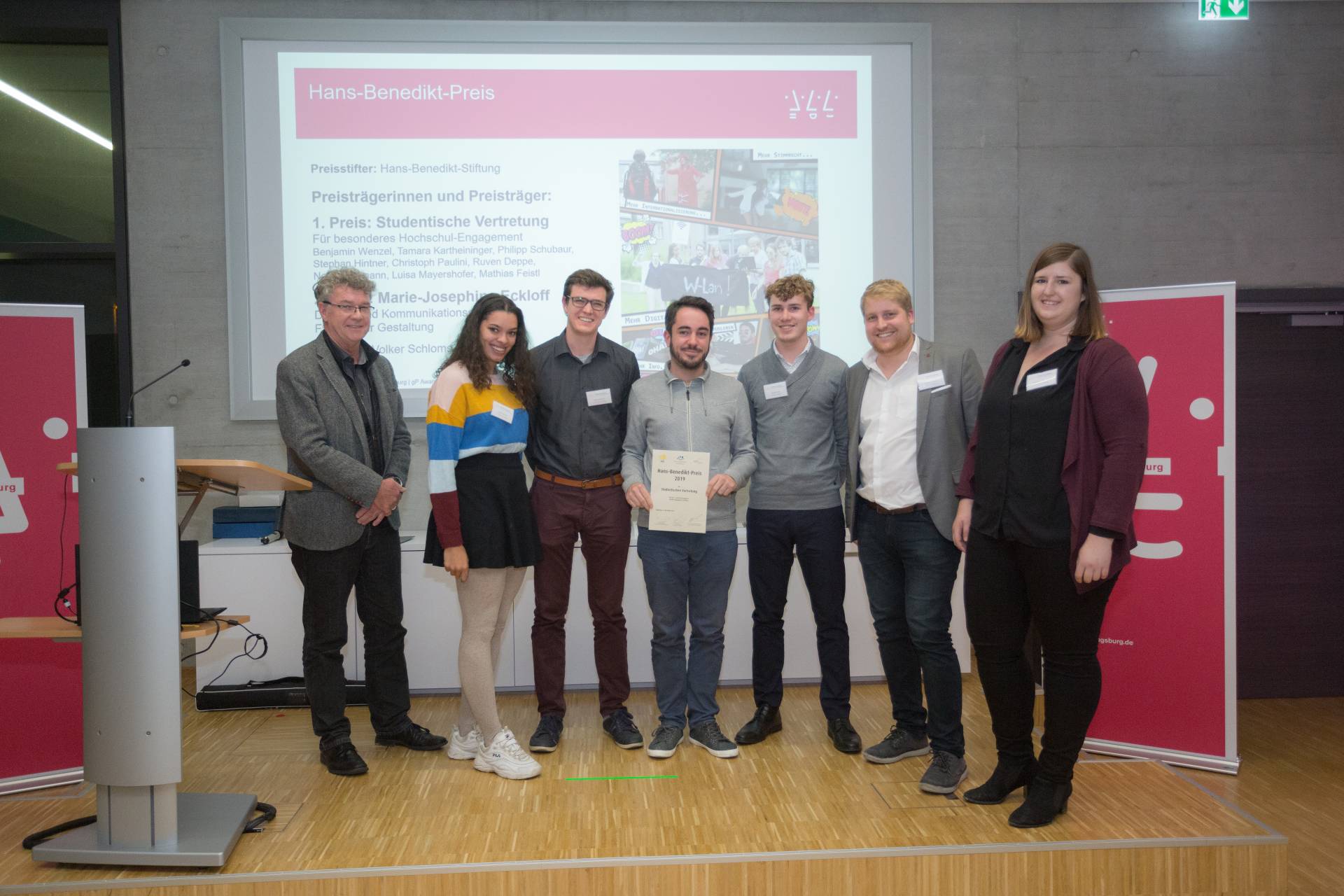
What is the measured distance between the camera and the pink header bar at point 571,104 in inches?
157

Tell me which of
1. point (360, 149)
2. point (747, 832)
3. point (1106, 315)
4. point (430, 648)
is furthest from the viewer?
point (360, 149)

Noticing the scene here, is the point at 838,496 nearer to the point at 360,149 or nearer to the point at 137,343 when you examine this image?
the point at 360,149

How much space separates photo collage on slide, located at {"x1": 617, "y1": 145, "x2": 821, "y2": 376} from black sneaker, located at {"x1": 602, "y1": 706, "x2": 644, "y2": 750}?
5.42 ft

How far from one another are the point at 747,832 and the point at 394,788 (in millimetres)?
1108

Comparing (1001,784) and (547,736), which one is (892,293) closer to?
(1001,784)

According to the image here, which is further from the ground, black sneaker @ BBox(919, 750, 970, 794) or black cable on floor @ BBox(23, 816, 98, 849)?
black sneaker @ BBox(919, 750, 970, 794)

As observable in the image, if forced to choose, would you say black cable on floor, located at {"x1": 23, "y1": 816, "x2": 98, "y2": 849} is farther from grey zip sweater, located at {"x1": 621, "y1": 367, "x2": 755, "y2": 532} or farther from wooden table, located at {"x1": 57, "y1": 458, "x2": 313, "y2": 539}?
grey zip sweater, located at {"x1": 621, "y1": 367, "x2": 755, "y2": 532}

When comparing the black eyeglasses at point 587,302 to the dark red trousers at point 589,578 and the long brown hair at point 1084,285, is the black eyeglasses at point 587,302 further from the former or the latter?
the long brown hair at point 1084,285

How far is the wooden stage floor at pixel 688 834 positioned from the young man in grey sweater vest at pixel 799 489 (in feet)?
1.20

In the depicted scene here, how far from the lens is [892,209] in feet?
13.7

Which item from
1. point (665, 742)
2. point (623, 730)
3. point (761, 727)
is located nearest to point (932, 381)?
point (761, 727)

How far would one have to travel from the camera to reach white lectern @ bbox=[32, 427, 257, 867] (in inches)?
81.7

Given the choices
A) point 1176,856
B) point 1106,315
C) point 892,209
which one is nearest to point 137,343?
point 892,209

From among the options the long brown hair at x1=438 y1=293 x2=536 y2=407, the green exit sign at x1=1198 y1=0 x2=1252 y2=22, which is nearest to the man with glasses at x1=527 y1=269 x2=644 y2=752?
the long brown hair at x1=438 y1=293 x2=536 y2=407
